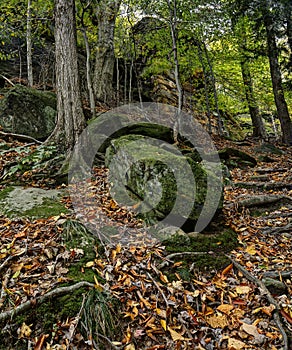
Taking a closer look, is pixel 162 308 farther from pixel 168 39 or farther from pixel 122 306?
pixel 168 39

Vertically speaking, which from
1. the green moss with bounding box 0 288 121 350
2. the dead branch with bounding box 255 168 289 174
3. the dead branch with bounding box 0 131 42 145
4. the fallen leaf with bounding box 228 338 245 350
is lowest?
the fallen leaf with bounding box 228 338 245 350

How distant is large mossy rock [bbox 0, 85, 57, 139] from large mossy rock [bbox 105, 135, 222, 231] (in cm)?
442

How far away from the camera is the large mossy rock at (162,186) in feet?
13.3

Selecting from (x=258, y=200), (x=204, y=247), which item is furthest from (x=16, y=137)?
(x=258, y=200)

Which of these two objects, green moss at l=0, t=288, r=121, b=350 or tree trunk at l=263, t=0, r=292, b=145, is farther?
tree trunk at l=263, t=0, r=292, b=145

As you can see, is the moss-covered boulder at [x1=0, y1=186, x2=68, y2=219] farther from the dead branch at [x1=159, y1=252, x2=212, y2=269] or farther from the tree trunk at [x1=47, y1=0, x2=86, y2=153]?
the dead branch at [x1=159, y1=252, x2=212, y2=269]

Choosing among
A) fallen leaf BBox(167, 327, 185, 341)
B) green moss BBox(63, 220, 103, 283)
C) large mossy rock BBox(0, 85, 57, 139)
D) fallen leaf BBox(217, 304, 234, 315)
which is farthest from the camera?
large mossy rock BBox(0, 85, 57, 139)

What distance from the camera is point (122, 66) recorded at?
50.7 feet

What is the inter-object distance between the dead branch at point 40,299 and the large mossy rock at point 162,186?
5.36 ft

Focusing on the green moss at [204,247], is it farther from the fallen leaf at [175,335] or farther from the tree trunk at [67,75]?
the tree trunk at [67,75]

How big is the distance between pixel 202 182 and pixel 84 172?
2735mm

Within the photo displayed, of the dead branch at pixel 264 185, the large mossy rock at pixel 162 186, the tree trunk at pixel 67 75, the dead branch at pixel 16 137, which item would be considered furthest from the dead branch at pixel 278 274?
the dead branch at pixel 16 137

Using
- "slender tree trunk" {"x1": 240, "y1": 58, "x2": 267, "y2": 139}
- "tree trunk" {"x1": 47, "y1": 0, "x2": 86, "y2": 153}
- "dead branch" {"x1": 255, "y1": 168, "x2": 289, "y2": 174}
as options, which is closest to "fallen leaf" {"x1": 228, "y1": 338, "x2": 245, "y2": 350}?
"tree trunk" {"x1": 47, "y1": 0, "x2": 86, "y2": 153}

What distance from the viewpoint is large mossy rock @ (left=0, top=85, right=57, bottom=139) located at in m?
7.77
